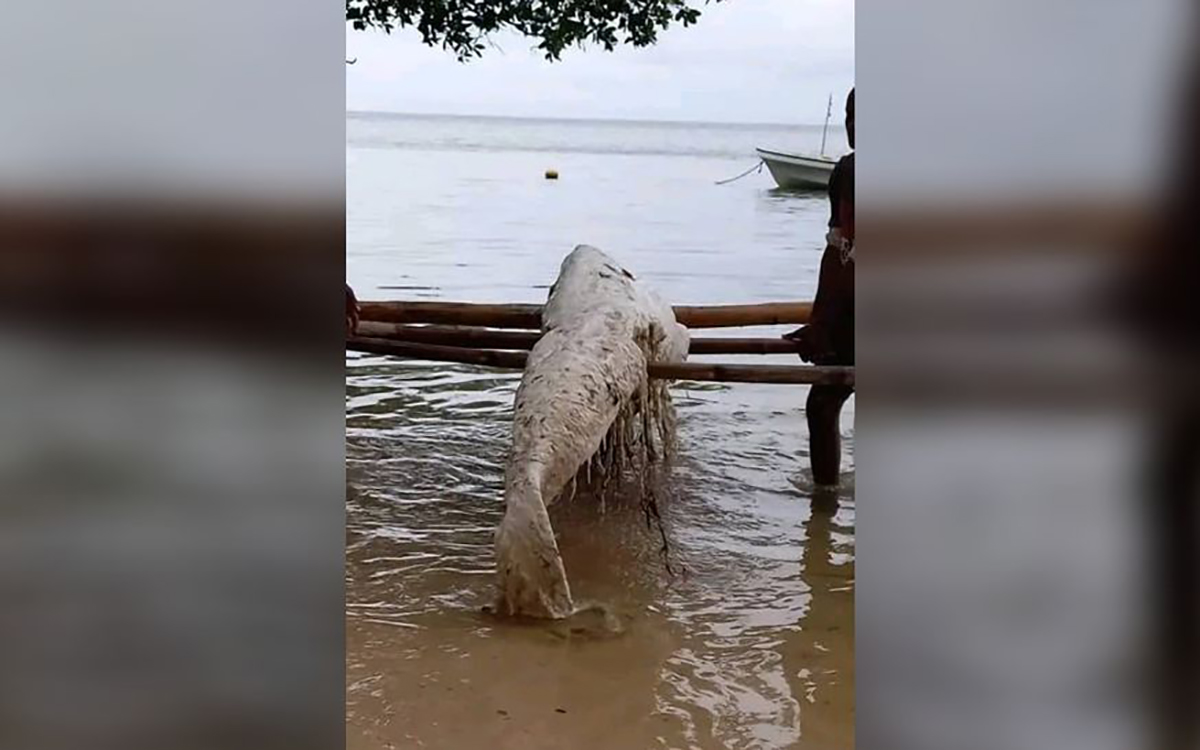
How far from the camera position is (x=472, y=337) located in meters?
2.66

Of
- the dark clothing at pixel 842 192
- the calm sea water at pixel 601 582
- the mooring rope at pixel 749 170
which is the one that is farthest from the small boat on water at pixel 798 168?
the dark clothing at pixel 842 192

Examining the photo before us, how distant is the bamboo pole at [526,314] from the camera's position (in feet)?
8.98

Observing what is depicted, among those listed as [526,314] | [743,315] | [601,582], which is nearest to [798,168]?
[743,315]

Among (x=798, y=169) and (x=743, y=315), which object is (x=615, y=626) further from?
(x=798, y=169)

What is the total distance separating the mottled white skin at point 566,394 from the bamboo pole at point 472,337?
0.23 feet

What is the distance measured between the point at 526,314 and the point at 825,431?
0.74 metres

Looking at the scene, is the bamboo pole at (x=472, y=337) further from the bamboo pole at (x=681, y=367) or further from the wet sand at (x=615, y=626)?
the wet sand at (x=615, y=626)

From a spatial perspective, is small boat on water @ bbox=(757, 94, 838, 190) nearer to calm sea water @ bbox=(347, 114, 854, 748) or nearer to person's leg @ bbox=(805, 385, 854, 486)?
calm sea water @ bbox=(347, 114, 854, 748)
